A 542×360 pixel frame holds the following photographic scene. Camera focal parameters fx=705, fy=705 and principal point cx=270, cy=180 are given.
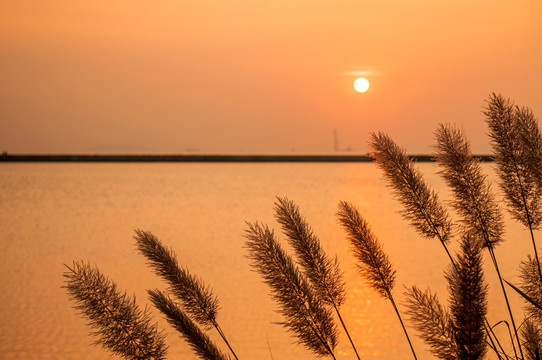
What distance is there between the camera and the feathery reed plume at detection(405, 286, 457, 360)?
1430mm

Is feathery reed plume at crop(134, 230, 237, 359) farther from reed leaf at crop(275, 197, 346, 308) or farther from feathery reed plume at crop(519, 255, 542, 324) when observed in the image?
feathery reed plume at crop(519, 255, 542, 324)

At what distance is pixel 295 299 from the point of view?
5.55 feet

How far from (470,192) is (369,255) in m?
0.39

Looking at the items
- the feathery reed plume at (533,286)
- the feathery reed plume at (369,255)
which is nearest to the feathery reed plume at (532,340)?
the feathery reed plume at (533,286)

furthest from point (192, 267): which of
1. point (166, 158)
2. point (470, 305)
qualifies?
point (166, 158)

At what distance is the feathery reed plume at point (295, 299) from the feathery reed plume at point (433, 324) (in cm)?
25

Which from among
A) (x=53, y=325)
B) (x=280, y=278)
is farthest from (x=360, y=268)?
(x=53, y=325)

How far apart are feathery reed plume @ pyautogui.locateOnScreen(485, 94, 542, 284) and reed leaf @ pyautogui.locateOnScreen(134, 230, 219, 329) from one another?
91 centimetres

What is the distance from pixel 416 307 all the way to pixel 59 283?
14221 mm

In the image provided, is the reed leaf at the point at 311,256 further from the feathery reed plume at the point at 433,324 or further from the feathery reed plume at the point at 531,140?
the feathery reed plume at the point at 531,140

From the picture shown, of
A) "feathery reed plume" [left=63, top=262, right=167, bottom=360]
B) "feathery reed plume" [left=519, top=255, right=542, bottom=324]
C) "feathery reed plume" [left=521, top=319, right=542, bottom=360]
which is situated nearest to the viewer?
"feathery reed plume" [left=63, top=262, right=167, bottom=360]

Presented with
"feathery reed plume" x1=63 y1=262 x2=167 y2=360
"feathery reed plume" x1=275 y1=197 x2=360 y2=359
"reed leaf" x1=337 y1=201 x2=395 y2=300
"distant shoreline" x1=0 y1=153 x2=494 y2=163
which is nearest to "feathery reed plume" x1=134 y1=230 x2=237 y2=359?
"feathery reed plume" x1=63 y1=262 x2=167 y2=360

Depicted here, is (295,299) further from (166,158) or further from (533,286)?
(166,158)

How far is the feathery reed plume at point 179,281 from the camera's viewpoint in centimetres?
172
